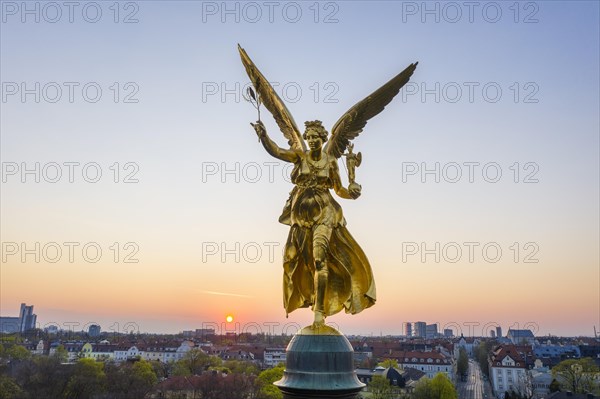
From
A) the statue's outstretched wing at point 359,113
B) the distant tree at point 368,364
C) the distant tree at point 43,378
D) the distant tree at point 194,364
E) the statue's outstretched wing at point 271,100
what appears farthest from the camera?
the distant tree at point 368,364

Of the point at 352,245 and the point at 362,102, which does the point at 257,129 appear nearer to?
the point at 362,102

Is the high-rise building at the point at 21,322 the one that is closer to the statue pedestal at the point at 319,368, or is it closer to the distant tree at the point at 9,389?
the distant tree at the point at 9,389

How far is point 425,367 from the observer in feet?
278

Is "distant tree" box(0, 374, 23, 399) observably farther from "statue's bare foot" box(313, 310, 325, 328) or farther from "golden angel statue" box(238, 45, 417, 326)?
"statue's bare foot" box(313, 310, 325, 328)

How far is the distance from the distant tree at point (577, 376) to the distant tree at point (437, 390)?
15.2 m

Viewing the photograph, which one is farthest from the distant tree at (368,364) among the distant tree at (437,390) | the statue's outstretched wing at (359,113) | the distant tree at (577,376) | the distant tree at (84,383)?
the statue's outstretched wing at (359,113)

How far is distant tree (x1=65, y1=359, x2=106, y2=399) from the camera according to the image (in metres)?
44.7

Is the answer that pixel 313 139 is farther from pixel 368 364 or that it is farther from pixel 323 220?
pixel 368 364

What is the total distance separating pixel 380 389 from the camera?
53.5 meters

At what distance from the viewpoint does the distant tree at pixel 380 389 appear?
5312 cm

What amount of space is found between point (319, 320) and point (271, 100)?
14.7ft

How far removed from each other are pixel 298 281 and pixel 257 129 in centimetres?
300

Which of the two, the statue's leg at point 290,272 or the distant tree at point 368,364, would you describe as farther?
the distant tree at point 368,364

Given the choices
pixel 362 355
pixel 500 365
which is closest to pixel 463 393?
pixel 500 365
